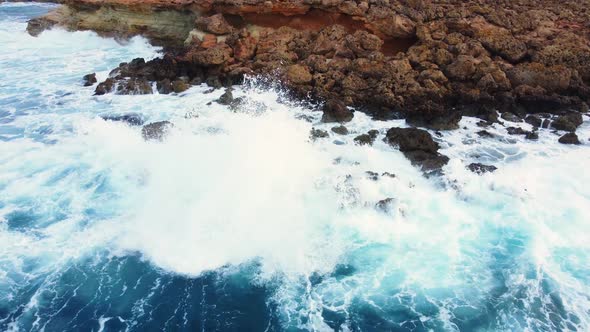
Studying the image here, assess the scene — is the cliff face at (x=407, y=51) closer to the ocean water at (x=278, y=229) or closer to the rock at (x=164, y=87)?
the rock at (x=164, y=87)

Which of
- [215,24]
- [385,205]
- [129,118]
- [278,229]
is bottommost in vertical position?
[278,229]

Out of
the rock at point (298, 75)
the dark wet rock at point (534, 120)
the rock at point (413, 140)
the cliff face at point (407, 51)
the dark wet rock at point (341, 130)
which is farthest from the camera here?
the rock at point (298, 75)

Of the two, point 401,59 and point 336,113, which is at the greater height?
point 401,59

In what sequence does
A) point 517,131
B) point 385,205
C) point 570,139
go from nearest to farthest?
point 385,205 → point 570,139 → point 517,131

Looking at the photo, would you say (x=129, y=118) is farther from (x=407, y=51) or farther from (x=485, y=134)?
(x=485, y=134)

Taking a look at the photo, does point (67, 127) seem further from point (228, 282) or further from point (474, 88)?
point (474, 88)

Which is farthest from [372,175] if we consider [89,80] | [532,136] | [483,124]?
[89,80]

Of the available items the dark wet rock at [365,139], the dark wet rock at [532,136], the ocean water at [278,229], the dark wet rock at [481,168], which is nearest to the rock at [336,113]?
the ocean water at [278,229]

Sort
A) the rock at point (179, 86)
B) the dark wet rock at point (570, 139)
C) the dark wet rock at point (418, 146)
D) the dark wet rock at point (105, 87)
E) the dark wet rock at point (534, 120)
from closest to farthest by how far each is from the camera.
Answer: the dark wet rock at point (418, 146), the dark wet rock at point (570, 139), the dark wet rock at point (534, 120), the rock at point (179, 86), the dark wet rock at point (105, 87)
